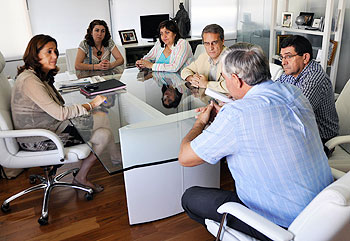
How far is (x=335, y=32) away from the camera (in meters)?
3.65

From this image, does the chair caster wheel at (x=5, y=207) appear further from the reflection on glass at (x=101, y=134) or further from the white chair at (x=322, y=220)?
the white chair at (x=322, y=220)

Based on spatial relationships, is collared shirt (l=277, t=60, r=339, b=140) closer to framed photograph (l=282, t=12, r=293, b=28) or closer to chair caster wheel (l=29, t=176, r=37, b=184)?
chair caster wheel (l=29, t=176, r=37, b=184)

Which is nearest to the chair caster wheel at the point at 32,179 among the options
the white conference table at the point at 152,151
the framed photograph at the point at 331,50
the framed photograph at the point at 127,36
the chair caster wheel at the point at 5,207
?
the chair caster wheel at the point at 5,207

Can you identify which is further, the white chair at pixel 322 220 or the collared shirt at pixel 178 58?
the collared shirt at pixel 178 58

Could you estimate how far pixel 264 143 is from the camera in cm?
121

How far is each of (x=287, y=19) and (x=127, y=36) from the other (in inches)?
99.3

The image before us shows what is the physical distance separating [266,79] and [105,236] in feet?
4.68

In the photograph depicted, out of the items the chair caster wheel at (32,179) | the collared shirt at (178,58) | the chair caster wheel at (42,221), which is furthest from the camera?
the collared shirt at (178,58)

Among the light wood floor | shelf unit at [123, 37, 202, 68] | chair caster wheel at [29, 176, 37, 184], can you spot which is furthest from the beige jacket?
shelf unit at [123, 37, 202, 68]

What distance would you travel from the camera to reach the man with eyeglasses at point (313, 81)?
2.01m

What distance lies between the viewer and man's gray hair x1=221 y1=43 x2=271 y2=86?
131 centimetres

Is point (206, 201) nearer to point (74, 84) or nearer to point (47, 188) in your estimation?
point (47, 188)

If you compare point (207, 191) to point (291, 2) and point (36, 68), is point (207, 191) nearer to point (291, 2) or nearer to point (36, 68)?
point (36, 68)

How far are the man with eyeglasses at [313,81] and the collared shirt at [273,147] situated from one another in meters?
0.77
